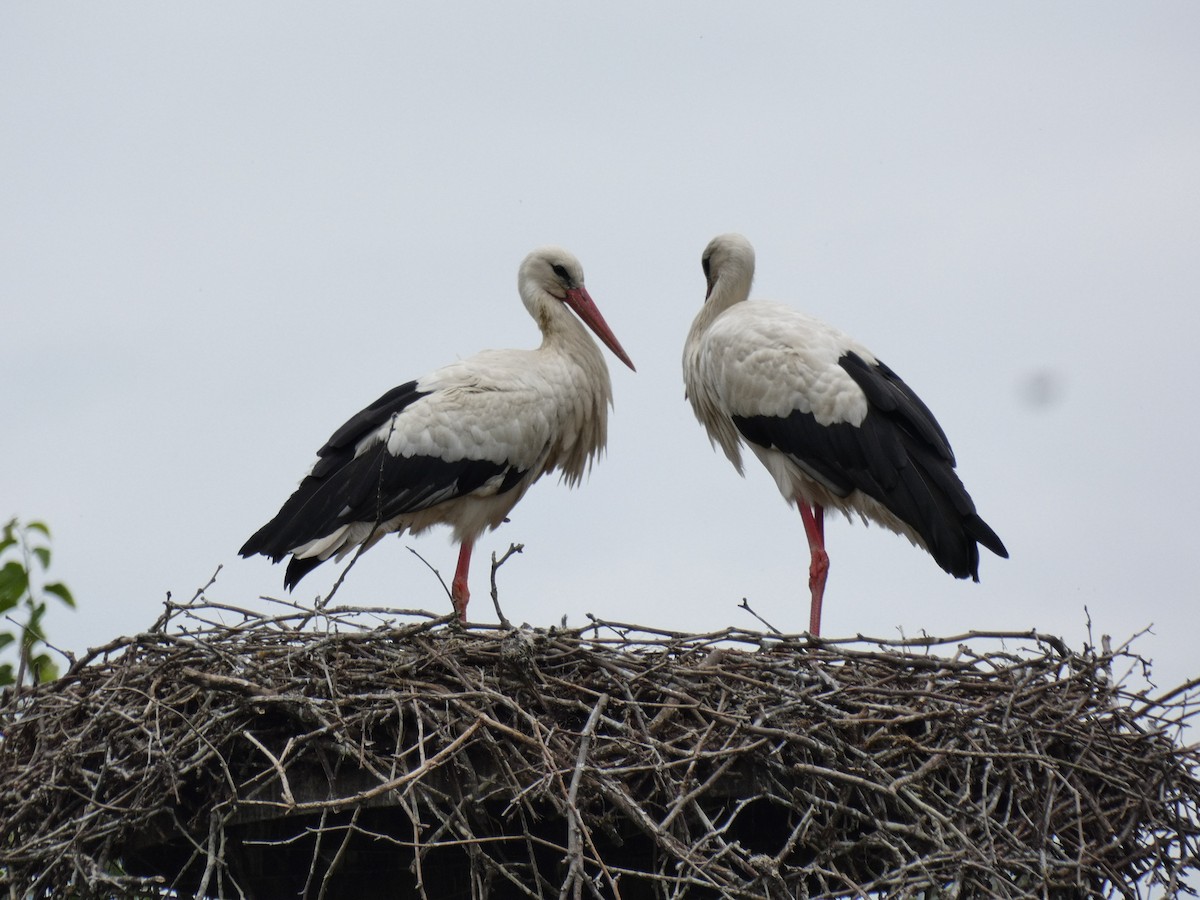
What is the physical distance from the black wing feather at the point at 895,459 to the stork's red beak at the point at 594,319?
1.01m

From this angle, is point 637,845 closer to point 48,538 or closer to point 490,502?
point 48,538

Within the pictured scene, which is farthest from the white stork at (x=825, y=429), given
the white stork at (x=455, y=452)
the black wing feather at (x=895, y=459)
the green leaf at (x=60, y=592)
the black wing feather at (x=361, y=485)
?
the green leaf at (x=60, y=592)

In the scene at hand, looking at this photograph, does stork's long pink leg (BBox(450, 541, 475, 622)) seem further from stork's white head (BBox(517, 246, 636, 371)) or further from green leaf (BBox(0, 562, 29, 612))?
green leaf (BBox(0, 562, 29, 612))

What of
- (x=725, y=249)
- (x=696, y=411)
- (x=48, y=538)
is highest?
(x=725, y=249)

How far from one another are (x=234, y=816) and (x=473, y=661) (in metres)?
0.67

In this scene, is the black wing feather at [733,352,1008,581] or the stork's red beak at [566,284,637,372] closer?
the black wing feather at [733,352,1008,581]

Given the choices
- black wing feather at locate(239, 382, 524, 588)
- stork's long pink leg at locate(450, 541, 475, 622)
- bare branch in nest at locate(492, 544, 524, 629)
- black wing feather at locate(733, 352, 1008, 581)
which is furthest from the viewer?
stork's long pink leg at locate(450, 541, 475, 622)

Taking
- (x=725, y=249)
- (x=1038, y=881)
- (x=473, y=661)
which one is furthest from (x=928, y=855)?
(x=725, y=249)

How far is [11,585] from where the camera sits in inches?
183

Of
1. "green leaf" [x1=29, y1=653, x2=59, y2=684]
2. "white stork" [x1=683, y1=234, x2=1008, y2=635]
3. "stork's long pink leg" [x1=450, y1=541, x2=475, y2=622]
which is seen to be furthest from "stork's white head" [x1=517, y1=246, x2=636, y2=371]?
"green leaf" [x1=29, y1=653, x2=59, y2=684]

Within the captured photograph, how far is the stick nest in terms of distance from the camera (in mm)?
3729

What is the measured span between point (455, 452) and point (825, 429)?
137 centimetres

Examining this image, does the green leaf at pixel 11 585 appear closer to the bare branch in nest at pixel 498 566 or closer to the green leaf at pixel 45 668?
the green leaf at pixel 45 668

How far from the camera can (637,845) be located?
13.4ft
